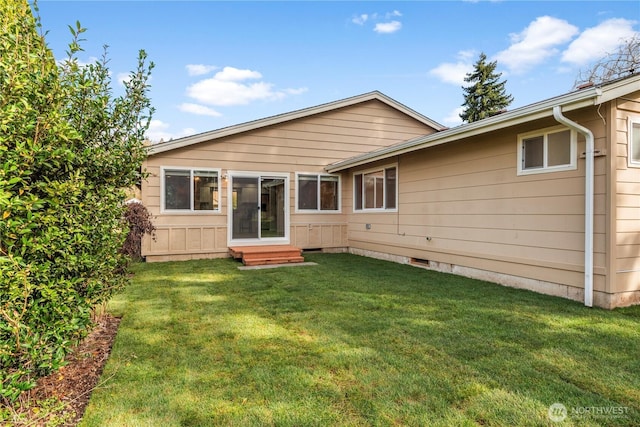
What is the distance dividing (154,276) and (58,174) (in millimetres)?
4670

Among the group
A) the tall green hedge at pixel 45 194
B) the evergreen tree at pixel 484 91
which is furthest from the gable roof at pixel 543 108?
the evergreen tree at pixel 484 91

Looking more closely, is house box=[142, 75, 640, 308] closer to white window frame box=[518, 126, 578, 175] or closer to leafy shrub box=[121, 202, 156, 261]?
white window frame box=[518, 126, 578, 175]

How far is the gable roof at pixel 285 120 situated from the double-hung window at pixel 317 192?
1586mm

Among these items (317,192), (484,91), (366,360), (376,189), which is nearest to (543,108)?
Result: (366,360)

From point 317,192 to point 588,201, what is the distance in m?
6.52

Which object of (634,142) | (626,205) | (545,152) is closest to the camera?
(626,205)

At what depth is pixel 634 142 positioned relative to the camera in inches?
176

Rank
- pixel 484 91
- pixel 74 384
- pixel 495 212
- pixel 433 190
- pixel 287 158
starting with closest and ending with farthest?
pixel 74 384 → pixel 495 212 → pixel 433 190 → pixel 287 158 → pixel 484 91

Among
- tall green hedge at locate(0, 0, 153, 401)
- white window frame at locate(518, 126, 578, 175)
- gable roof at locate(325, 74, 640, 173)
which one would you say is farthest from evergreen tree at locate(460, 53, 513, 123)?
tall green hedge at locate(0, 0, 153, 401)

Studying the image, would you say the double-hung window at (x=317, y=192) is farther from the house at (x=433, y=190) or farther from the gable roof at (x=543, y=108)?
the gable roof at (x=543, y=108)

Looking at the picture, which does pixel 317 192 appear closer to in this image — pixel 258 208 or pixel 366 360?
pixel 258 208

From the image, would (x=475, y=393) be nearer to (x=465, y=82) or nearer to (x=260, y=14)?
(x=260, y=14)

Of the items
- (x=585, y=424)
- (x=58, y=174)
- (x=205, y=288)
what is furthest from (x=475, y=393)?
(x=205, y=288)

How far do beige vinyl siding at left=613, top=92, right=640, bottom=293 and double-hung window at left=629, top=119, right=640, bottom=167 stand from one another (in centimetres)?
5
